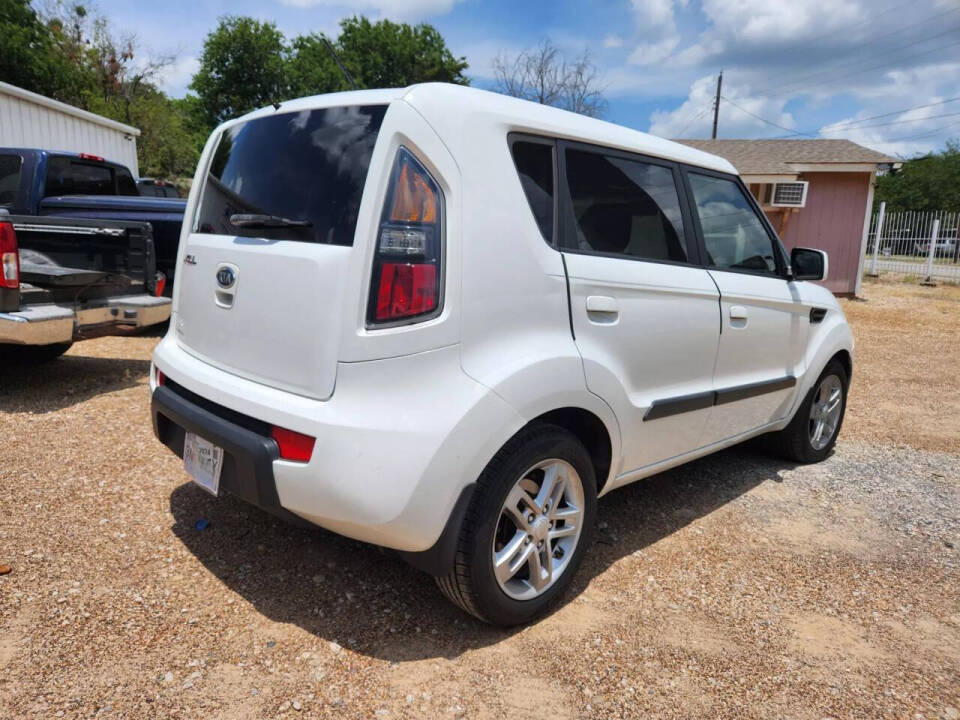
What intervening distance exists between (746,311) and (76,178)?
7.17 m

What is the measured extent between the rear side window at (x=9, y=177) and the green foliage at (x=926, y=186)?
174ft

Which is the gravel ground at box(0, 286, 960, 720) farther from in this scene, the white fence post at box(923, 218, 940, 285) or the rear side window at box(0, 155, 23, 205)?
the white fence post at box(923, 218, 940, 285)

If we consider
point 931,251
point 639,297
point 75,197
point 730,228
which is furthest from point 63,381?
Answer: point 931,251

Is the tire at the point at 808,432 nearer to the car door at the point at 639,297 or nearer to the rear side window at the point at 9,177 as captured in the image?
the car door at the point at 639,297

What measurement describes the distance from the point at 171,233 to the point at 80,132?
10.3m

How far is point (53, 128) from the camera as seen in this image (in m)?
13.8

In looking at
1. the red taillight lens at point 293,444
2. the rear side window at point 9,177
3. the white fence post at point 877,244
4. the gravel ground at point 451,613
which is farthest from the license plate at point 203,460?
the white fence post at point 877,244

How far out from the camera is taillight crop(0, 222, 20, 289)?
4.49 metres

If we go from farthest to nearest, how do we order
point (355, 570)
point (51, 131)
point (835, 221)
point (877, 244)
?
point (877, 244), point (835, 221), point (51, 131), point (355, 570)

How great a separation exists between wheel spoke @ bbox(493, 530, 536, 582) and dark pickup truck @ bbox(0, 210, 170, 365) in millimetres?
3904

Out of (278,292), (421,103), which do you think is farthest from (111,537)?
(421,103)

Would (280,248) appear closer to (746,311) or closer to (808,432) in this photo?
(746,311)

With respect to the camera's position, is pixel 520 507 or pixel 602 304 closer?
pixel 520 507

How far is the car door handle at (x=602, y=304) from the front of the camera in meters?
2.61
